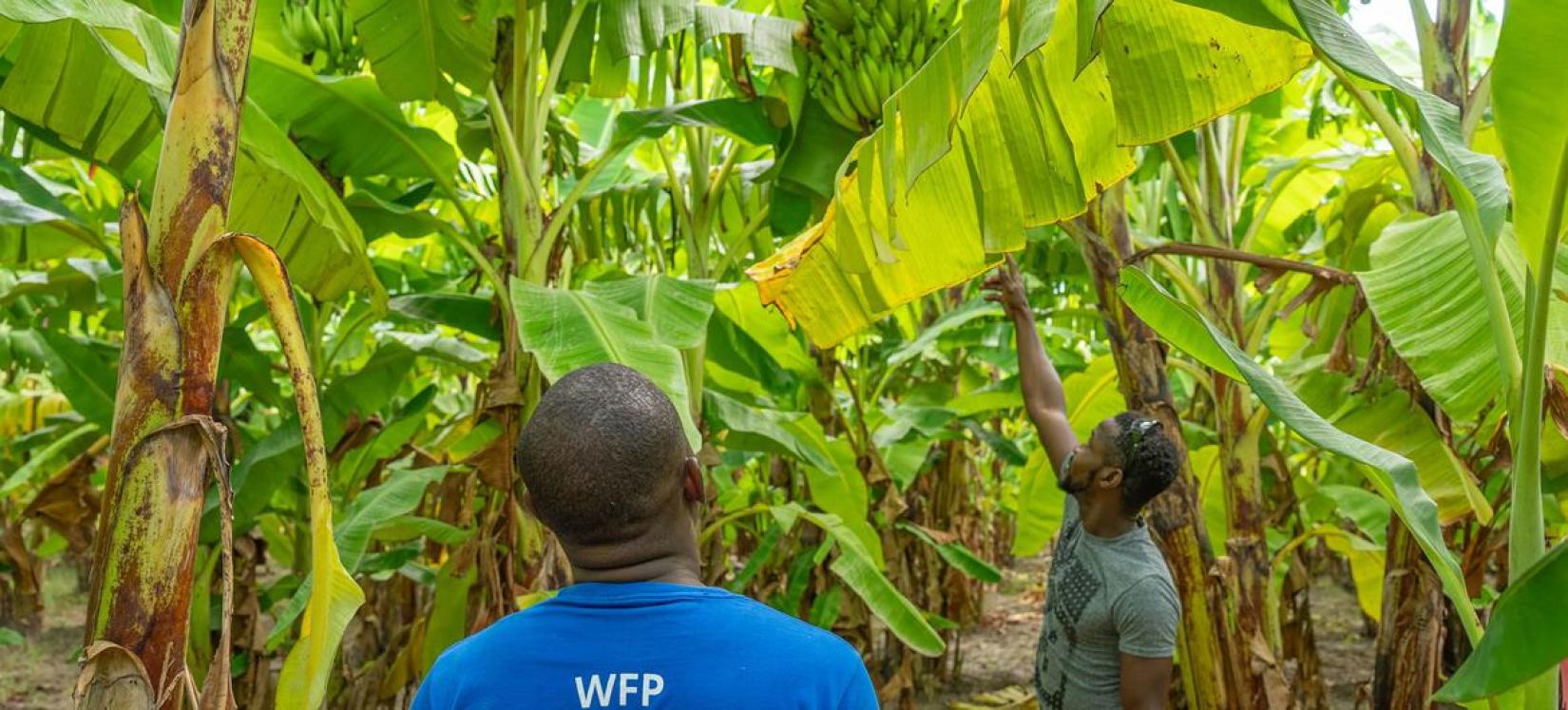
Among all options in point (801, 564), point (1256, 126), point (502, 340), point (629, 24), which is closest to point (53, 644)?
point (801, 564)

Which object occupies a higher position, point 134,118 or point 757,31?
point 757,31

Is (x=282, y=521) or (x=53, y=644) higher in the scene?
(x=282, y=521)

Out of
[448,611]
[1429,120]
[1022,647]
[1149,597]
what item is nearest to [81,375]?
[448,611]

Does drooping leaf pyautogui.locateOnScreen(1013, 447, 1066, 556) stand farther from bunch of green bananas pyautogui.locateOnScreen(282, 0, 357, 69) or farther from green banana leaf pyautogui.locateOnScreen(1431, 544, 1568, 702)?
green banana leaf pyautogui.locateOnScreen(1431, 544, 1568, 702)

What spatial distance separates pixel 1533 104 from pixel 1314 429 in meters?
0.45

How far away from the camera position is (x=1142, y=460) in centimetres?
248

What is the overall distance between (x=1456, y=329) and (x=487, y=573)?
1905mm

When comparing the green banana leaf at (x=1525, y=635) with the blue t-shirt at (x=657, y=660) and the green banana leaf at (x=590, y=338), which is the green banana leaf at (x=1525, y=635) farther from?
the green banana leaf at (x=590, y=338)

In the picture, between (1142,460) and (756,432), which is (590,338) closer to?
(756,432)

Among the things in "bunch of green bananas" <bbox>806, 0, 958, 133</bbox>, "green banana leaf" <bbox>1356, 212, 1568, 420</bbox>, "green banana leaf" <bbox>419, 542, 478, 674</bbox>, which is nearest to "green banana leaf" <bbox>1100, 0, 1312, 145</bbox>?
"green banana leaf" <bbox>1356, 212, 1568, 420</bbox>

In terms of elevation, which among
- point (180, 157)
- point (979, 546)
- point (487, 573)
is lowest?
point (979, 546)

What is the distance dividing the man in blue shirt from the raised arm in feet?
5.97

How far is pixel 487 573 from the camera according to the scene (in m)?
2.63

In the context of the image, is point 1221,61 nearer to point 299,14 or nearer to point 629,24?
point 629,24
